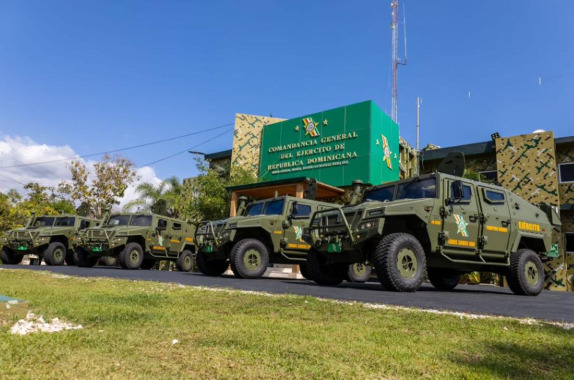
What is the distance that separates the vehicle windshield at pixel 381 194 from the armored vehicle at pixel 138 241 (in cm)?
797

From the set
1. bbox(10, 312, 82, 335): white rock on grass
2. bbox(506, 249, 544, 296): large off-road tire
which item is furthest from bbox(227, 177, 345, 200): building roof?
bbox(10, 312, 82, 335): white rock on grass

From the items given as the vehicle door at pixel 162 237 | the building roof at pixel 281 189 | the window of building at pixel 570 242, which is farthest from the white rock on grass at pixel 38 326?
the window of building at pixel 570 242

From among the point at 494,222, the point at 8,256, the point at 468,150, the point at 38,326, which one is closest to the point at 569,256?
the point at 468,150

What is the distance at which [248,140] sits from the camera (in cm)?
2286

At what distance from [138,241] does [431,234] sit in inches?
388

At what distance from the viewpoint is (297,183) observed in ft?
52.0

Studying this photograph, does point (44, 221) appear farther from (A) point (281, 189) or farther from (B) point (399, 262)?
(B) point (399, 262)

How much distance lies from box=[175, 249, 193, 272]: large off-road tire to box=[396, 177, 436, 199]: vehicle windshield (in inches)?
356

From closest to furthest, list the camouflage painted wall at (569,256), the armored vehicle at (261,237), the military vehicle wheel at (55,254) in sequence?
the armored vehicle at (261,237) → the military vehicle wheel at (55,254) → the camouflage painted wall at (569,256)

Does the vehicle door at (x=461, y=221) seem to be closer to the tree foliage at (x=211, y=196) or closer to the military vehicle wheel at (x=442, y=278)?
the military vehicle wheel at (x=442, y=278)

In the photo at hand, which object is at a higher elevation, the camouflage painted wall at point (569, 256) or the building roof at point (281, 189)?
the building roof at point (281, 189)

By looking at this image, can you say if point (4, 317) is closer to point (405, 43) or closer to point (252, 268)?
point (252, 268)

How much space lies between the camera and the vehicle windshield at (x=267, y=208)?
969 cm

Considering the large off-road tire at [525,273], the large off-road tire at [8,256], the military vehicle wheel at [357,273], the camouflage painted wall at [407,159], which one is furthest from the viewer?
the camouflage painted wall at [407,159]
